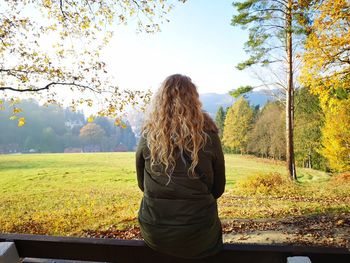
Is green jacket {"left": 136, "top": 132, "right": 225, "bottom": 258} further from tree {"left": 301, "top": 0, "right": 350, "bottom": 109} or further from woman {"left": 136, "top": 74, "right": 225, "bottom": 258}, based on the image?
tree {"left": 301, "top": 0, "right": 350, "bottom": 109}

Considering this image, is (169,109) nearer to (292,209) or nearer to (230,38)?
(292,209)

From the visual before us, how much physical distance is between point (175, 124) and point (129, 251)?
2.54 feet

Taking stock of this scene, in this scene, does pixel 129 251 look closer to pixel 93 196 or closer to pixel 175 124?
pixel 175 124

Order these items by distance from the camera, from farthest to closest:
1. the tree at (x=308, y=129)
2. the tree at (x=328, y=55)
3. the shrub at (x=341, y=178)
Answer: the tree at (x=308, y=129)
the shrub at (x=341, y=178)
the tree at (x=328, y=55)

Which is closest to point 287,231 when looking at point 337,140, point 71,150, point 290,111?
point 290,111

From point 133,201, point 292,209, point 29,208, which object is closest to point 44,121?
point 29,208

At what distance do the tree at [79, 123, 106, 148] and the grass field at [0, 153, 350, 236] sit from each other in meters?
0.84

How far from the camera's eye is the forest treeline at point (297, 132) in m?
12.0

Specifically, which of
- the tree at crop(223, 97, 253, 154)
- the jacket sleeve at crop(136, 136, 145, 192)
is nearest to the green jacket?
the jacket sleeve at crop(136, 136, 145, 192)

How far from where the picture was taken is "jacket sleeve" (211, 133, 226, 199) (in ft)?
5.76

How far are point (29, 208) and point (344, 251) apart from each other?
7632 mm

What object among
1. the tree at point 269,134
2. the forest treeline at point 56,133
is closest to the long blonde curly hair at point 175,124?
the forest treeline at point 56,133

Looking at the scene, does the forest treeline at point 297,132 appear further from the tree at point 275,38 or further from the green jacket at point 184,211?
the green jacket at point 184,211

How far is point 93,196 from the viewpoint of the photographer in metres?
8.68
